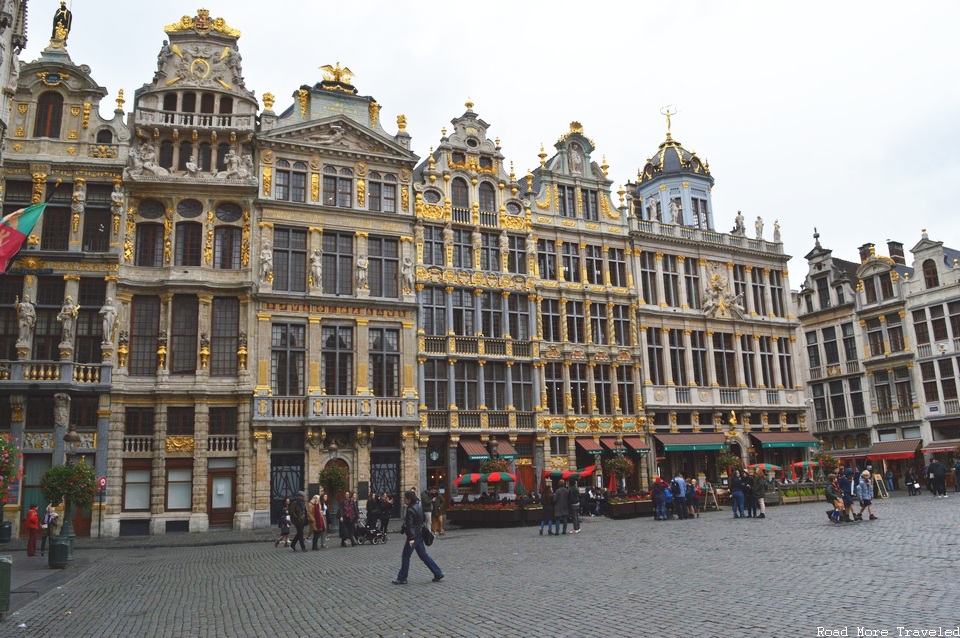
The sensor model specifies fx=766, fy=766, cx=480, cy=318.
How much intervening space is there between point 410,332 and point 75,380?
14936mm

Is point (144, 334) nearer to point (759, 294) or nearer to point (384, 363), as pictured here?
point (384, 363)

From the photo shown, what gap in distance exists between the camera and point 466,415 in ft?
128

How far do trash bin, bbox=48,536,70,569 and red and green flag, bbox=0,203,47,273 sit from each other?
7064 mm

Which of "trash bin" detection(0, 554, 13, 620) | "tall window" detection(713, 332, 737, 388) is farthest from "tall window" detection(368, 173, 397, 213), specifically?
"trash bin" detection(0, 554, 13, 620)

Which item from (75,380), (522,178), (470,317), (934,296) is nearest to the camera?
(75,380)

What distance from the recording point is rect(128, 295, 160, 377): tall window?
111 feet

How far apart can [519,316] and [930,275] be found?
29159mm

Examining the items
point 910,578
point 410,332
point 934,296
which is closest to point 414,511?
point 910,578

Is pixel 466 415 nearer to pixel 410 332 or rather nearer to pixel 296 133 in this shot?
pixel 410 332

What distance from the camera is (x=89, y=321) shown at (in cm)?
3322

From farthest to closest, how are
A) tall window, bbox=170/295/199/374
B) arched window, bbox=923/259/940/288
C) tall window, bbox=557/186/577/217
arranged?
arched window, bbox=923/259/940/288
tall window, bbox=557/186/577/217
tall window, bbox=170/295/199/374

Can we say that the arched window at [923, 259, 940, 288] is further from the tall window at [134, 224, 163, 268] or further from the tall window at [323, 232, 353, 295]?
the tall window at [134, 224, 163, 268]

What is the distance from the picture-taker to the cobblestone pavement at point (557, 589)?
33.9 feet

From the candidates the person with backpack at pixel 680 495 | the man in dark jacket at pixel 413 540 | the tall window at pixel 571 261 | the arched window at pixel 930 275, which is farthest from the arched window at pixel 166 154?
the arched window at pixel 930 275
